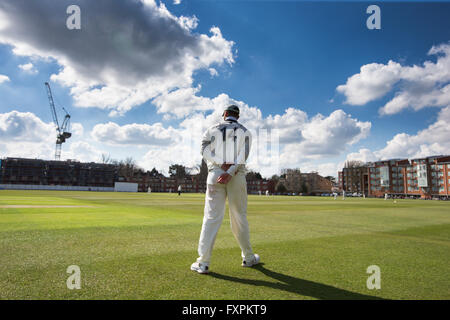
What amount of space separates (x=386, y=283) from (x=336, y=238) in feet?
13.1

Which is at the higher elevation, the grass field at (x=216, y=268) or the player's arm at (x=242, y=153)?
the player's arm at (x=242, y=153)

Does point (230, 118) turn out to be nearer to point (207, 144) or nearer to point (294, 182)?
point (207, 144)

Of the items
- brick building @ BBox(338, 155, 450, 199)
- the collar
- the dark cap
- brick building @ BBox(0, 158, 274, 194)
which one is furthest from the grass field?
brick building @ BBox(338, 155, 450, 199)

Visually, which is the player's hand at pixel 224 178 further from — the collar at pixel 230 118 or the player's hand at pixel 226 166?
the collar at pixel 230 118

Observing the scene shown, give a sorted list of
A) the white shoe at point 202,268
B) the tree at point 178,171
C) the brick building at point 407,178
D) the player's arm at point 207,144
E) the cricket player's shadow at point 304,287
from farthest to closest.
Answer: the tree at point 178,171 < the brick building at point 407,178 < the player's arm at point 207,144 < the white shoe at point 202,268 < the cricket player's shadow at point 304,287

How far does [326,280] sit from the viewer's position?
12.7ft

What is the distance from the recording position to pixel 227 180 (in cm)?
432

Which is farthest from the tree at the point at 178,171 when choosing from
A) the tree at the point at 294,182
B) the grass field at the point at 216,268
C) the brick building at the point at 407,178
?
the grass field at the point at 216,268

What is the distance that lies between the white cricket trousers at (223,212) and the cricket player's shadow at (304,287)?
0.52 m

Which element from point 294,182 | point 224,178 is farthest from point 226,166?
point 294,182

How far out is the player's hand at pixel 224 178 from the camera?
14.1 ft

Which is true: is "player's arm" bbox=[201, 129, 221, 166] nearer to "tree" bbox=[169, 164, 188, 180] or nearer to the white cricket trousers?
the white cricket trousers

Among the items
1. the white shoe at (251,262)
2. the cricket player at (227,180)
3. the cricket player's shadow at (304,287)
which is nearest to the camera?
the cricket player's shadow at (304,287)
